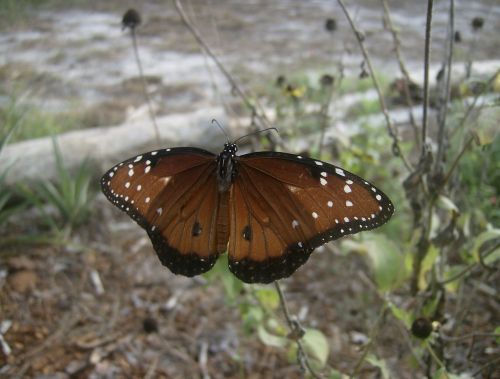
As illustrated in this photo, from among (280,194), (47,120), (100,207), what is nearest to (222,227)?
(280,194)

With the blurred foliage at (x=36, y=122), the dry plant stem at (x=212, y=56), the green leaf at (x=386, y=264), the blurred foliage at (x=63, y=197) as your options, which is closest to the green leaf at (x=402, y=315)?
the green leaf at (x=386, y=264)

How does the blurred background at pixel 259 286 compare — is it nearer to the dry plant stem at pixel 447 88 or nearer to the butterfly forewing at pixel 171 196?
the dry plant stem at pixel 447 88

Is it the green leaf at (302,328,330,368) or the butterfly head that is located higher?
the butterfly head

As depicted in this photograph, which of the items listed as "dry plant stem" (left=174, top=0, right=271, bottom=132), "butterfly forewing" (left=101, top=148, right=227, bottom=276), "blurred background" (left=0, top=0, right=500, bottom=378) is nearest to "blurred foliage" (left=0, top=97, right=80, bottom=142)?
"blurred background" (left=0, top=0, right=500, bottom=378)

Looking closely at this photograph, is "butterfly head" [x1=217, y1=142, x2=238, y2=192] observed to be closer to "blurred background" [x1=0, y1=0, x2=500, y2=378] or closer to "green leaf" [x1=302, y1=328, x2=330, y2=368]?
"blurred background" [x1=0, y1=0, x2=500, y2=378]

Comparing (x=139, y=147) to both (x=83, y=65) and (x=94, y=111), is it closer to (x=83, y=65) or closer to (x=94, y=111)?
(x=94, y=111)

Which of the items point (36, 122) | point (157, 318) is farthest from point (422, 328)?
point (36, 122)
